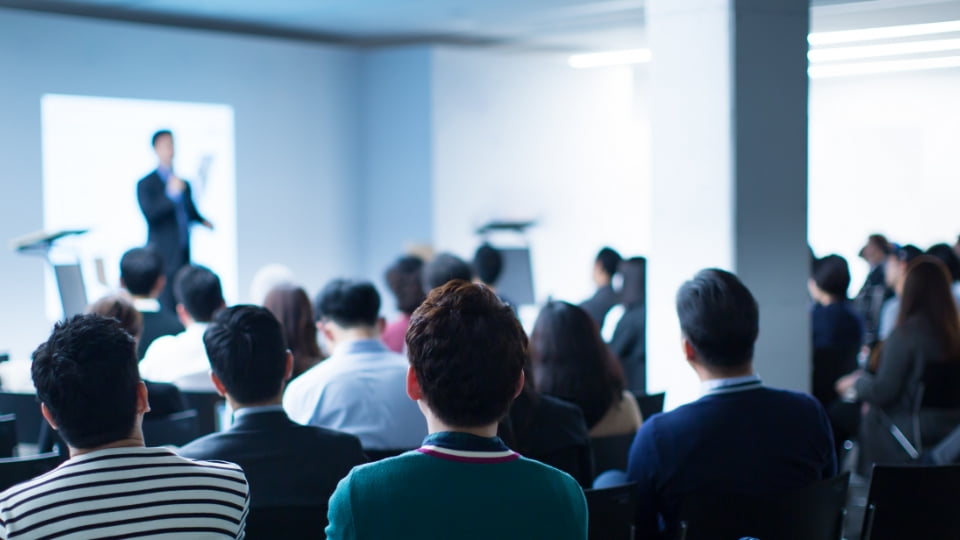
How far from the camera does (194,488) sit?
183cm

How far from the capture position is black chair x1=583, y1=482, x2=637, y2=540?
225cm

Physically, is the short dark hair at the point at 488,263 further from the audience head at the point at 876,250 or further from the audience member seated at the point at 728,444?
the audience member seated at the point at 728,444

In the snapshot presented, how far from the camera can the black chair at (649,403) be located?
12.9ft

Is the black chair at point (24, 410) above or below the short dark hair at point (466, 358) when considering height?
below

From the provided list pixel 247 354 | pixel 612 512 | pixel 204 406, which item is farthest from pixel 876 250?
pixel 247 354

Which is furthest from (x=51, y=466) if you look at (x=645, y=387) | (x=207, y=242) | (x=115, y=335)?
(x=207, y=242)

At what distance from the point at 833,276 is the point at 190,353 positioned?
10.6 ft

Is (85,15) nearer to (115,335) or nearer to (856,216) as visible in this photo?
(115,335)

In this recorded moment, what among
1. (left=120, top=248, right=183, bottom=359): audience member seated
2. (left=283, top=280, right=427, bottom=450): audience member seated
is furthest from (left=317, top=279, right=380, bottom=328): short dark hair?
(left=120, top=248, right=183, bottom=359): audience member seated

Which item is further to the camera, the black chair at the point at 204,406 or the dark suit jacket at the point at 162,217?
the dark suit jacket at the point at 162,217

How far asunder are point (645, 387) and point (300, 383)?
7.91 ft

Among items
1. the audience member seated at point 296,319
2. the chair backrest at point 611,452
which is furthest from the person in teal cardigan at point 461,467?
the audience member seated at point 296,319

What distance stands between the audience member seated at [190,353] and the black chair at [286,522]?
2.01 meters

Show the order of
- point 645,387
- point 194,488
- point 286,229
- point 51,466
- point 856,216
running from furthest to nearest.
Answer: point 856,216 → point 286,229 → point 645,387 → point 51,466 → point 194,488
